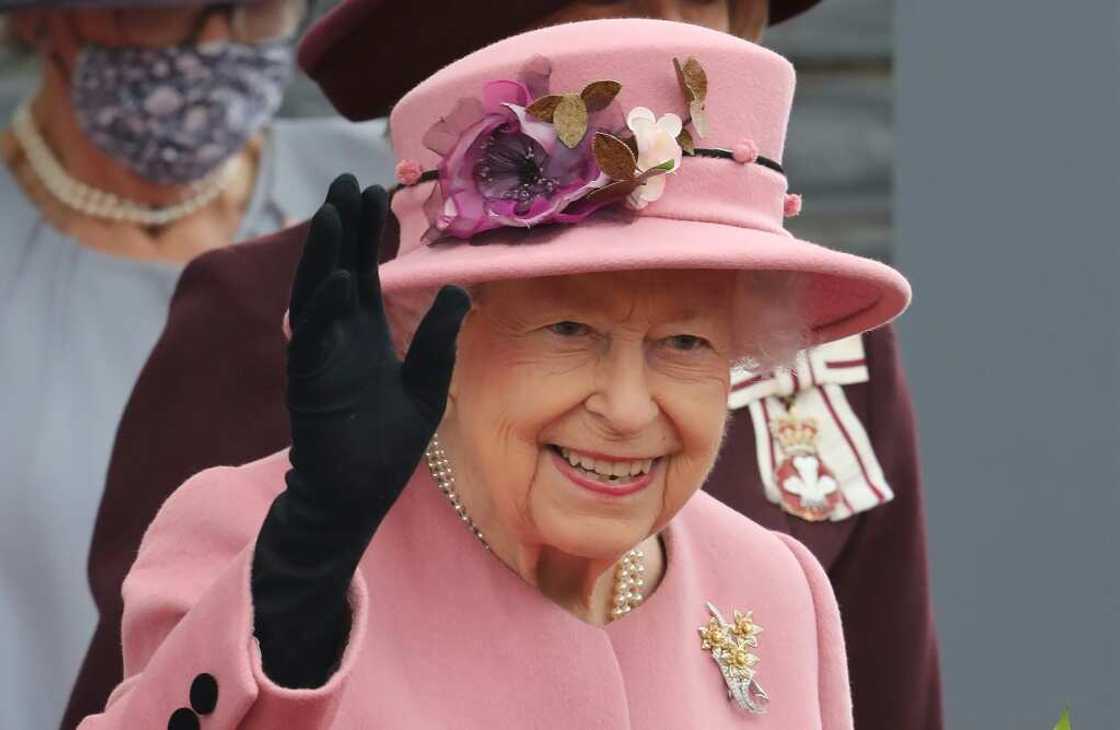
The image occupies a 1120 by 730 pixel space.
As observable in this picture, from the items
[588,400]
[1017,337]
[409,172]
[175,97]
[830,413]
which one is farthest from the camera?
[1017,337]

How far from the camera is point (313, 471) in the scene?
2430 millimetres

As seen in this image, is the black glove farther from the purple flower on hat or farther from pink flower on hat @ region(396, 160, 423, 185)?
pink flower on hat @ region(396, 160, 423, 185)

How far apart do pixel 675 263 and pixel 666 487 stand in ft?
0.93

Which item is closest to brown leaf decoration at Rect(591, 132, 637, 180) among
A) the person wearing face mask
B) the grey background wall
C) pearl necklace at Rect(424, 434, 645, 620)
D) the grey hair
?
the grey hair

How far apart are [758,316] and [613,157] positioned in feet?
1.16

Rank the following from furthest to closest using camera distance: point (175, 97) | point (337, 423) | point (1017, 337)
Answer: point (1017, 337) < point (175, 97) < point (337, 423)

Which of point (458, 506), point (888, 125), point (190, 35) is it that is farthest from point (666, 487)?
point (888, 125)

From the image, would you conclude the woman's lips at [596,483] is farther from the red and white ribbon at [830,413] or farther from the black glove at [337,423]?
the red and white ribbon at [830,413]

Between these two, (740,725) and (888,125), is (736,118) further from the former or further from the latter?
(888,125)

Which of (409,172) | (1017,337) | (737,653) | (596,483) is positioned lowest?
(1017,337)

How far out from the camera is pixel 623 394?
2.73 meters

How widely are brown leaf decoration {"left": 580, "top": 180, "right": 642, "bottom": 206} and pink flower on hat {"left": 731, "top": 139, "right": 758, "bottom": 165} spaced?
15cm

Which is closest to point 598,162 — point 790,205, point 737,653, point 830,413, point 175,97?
point 790,205

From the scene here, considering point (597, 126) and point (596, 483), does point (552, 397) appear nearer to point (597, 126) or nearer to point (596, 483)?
point (596, 483)
